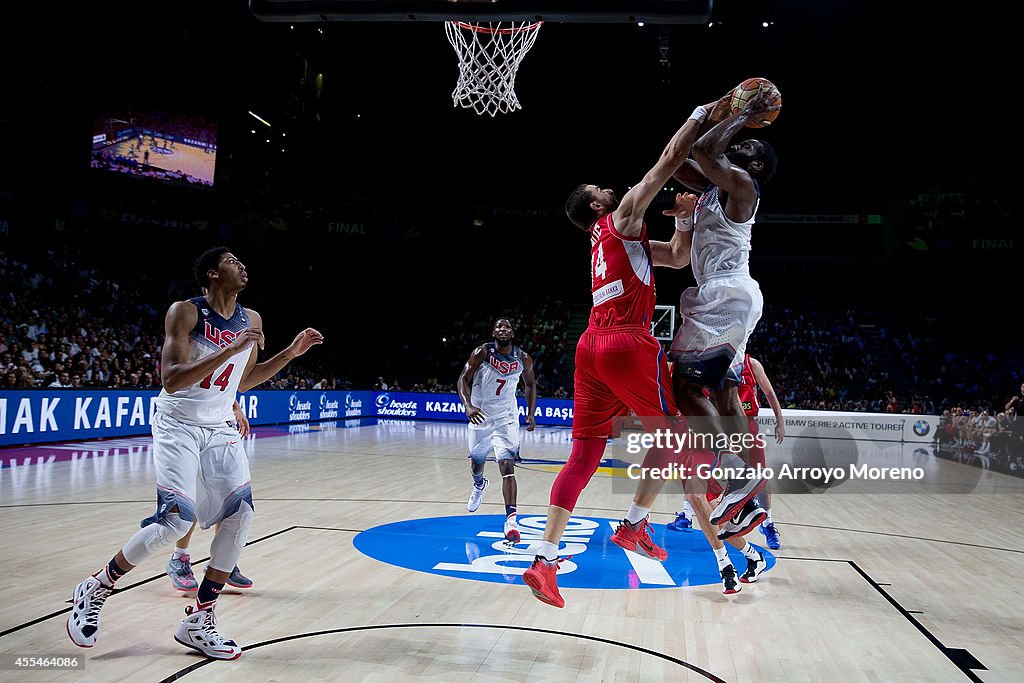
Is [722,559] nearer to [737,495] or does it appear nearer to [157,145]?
[737,495]

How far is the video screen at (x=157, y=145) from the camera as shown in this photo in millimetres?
22188

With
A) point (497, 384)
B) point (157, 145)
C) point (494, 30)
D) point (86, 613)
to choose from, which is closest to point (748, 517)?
point (86, 613)

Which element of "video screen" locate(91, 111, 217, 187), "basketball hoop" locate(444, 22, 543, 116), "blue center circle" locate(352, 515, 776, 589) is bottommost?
"blue center circle" locate(352, 515, 776, 589)

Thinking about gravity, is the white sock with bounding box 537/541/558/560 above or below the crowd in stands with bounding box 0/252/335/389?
below

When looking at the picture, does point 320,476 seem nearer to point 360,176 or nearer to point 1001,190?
point 360,176

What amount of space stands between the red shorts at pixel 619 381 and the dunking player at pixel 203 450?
1.50 metres

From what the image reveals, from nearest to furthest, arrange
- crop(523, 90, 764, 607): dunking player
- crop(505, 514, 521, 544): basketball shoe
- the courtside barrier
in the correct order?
crop(523, 90, 764, 607): dunking player, crop(505, 514, 521, 544): basketball shoe, the courtside barrier

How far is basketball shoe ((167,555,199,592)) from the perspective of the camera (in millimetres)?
4875

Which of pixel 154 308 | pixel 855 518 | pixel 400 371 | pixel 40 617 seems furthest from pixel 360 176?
pixel 40 617

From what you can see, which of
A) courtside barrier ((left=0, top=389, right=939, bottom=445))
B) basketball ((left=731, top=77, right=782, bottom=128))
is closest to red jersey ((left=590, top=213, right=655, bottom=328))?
basketball ((left=731, top=77, right=782, bottom=128))

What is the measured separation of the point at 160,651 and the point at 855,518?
306 inches

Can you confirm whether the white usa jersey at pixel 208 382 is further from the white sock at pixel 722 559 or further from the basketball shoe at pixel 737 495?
the white sock at pixel 722 559

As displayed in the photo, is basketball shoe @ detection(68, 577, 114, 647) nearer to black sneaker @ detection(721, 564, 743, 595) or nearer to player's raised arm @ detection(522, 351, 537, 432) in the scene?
black sneaker @ detection(721, 564, 743, 595)

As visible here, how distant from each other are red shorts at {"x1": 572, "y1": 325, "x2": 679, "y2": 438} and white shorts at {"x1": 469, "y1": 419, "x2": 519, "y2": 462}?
3.52 meters
